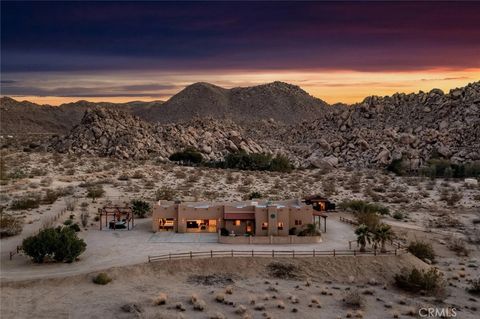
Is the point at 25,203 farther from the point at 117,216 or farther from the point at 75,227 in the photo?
the point at 75,227

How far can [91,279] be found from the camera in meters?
29.2

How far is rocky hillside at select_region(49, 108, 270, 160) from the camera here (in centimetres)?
8371

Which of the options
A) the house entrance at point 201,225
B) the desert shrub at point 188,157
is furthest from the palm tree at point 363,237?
the desert shrub at point 188,157

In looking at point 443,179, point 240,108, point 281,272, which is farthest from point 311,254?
point 240,108

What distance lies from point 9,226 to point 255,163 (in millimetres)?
43544

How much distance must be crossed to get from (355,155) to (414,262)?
5315 centimetres

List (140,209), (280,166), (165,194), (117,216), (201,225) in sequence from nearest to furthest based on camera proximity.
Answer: (201,225) → (117,216) → (140,209) → (165,194) → (280,166)

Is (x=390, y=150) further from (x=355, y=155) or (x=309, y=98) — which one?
(x=309, y=98)

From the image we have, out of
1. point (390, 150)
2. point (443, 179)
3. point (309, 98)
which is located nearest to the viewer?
point (443, 179)

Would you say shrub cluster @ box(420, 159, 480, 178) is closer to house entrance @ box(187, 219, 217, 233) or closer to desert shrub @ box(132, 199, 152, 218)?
house entrance @ box(187, 219, 217, 233)

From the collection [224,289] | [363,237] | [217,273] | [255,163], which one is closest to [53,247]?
[217,273]

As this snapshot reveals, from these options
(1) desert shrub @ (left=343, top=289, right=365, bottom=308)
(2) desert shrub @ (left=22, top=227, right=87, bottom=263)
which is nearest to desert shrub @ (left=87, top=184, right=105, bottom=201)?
(2) desert shrub @ (left=22, top=227, right=87, bottom=263)

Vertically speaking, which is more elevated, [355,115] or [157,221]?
[355,115]

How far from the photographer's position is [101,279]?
94.7ft
